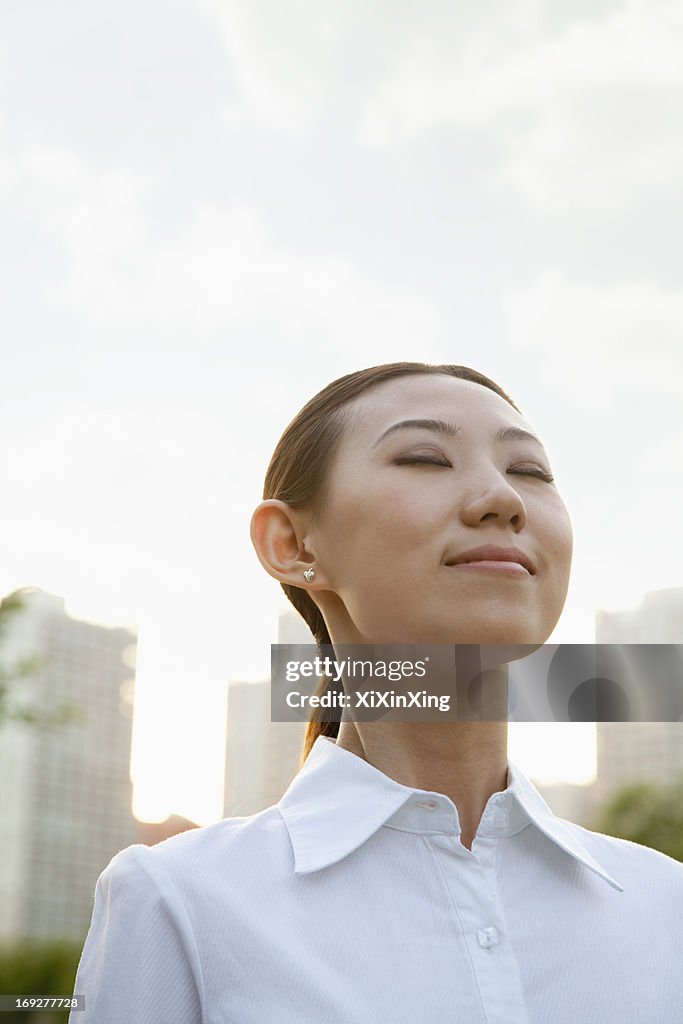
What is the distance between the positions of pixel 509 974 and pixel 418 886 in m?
0.13

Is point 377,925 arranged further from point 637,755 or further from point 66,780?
point 637,755

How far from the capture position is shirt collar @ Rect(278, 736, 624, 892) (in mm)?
1168

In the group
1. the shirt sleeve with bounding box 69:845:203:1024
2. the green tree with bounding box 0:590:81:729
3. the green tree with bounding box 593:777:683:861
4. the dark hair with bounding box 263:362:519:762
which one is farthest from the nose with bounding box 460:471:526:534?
the green tree with bounding box 593:777:683:861

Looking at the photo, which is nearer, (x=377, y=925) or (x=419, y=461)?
(x=377, y=925)

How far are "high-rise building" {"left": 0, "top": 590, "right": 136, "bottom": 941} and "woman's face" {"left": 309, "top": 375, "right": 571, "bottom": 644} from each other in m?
15.0

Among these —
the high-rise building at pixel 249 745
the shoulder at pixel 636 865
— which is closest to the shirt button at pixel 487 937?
the shoulder at pixel 636 865

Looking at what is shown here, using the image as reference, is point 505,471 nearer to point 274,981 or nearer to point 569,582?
point 569,582

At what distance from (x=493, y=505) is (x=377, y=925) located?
446mm

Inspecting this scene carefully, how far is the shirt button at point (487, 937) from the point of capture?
109 cm

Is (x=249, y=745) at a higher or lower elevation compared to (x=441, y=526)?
higher

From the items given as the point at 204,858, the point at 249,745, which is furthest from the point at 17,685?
the point at 204,858

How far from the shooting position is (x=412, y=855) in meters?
1.17

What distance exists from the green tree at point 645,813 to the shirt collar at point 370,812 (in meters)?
15.9

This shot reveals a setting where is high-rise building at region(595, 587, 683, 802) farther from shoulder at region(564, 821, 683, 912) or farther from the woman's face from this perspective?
the woman's face
